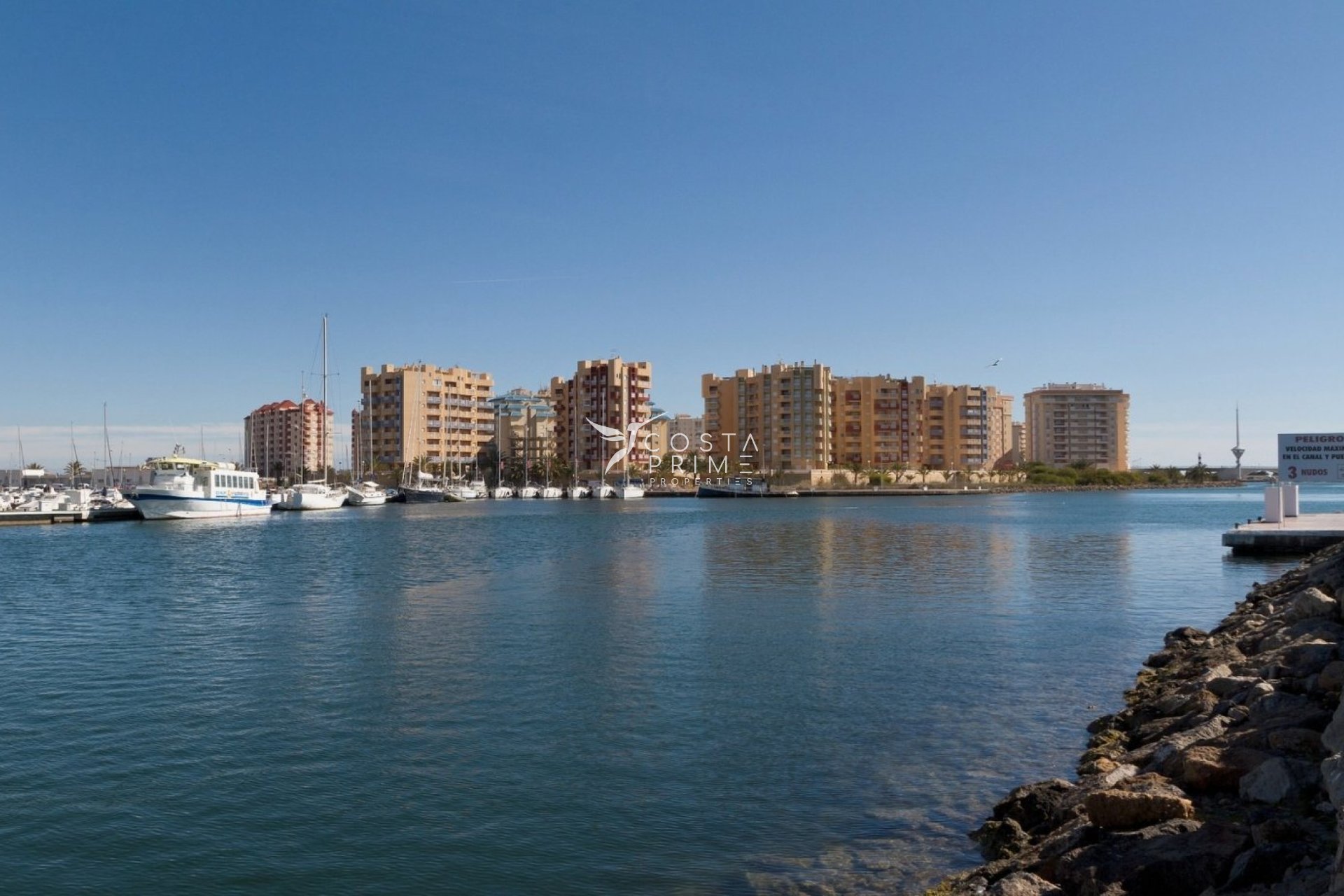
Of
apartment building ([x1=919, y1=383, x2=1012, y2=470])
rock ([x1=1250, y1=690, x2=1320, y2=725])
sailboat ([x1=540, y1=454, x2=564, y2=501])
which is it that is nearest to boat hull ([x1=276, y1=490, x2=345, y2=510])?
sailboat ([x1=540, y1=454, x2=564, y2=501])

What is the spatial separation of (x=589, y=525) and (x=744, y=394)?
4284 inches

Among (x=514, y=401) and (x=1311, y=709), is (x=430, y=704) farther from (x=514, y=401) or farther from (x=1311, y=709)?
(x=514, y=401)

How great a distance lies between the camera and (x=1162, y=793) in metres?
8.22

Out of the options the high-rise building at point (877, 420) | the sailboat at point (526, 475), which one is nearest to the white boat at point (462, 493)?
the sailboat at point (526, 475)

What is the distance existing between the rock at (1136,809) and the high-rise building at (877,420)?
174259 mm

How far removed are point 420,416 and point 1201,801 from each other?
546ft

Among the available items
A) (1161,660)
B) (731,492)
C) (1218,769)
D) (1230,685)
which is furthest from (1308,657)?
(731,492)

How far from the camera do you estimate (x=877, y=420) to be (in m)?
182

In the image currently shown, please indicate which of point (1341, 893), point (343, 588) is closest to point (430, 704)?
point (1341, 893)

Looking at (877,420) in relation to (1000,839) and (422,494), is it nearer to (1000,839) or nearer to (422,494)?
(422,494)

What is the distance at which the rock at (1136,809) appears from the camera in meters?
A: 7.96

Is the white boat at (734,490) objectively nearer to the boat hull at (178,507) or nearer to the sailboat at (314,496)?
the sailboat at (314,496)

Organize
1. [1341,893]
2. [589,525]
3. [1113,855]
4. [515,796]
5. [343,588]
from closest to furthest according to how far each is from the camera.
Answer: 1. [1341,893]
2. [1113,855]
3. [515,796]
4. [343,588]
5. [589,525]

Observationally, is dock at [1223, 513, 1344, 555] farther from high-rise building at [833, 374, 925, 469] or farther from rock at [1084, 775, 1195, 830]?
high-rise building at [833, 374, 925, 469]
